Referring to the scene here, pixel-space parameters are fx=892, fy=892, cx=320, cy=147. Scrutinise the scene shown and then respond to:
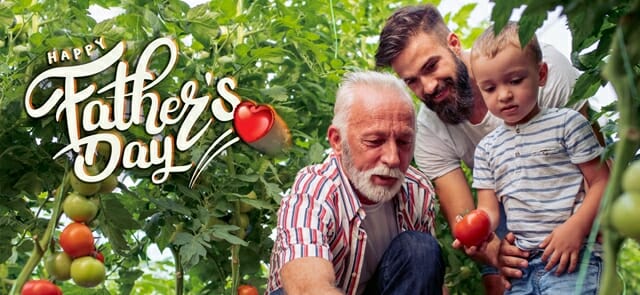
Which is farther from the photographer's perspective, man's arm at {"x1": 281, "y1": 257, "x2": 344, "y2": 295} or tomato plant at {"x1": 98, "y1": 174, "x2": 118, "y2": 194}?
tomato plant at {"x1": 98, "y1": 174, "x2": 118, "y2": 194}

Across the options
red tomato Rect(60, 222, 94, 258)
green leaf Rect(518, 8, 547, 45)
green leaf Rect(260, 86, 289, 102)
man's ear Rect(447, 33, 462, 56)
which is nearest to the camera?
green leaf Rect(518, 8, 547, 45)

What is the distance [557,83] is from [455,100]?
265 mm

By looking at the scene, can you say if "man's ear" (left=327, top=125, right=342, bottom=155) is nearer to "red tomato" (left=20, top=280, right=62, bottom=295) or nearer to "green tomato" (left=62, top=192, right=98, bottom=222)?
"green tomato" (left=62, top=192, right=98, bottom=222)

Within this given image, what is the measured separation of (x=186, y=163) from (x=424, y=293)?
0.65 meters

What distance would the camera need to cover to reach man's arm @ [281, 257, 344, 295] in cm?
162

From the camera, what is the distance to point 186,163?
2.09 m

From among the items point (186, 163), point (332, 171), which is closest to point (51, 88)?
point (186, 163)

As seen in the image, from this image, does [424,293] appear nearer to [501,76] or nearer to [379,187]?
[379,187]

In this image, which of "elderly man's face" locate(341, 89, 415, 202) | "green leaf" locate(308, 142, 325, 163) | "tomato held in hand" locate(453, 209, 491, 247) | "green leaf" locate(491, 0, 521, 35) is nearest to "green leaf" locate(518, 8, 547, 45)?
"green leaf" locate(491, 0, 521, 35)

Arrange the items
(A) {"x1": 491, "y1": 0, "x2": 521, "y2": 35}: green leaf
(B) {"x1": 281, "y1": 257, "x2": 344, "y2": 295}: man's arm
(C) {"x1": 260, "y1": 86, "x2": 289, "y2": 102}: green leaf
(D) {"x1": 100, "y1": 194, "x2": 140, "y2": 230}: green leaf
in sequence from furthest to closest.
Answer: (C) {"x1": 260, "y1": 86, "x2": 289, "y2": 102}: green leaf → (D) {"x1": 100, "y1": 194, "x2": 140, "y2": 230}: green leaf → (B) {"x1": 281, "y1": 257, "x2": 344, "y2": 295}: man's arm → (A) {"x1": 491, "y1": 0, "x2": 521, "y2": 35}: green leaf

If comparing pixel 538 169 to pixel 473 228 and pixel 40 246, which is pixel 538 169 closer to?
pixel 473 228

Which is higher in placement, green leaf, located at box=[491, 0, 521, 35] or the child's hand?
green leaf, located at box=[491, 0, 521, 35]

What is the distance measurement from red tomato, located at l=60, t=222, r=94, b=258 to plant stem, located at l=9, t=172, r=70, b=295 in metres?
0.06

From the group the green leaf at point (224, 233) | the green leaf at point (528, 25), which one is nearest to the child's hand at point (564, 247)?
the green leaf at point (224, 233)
